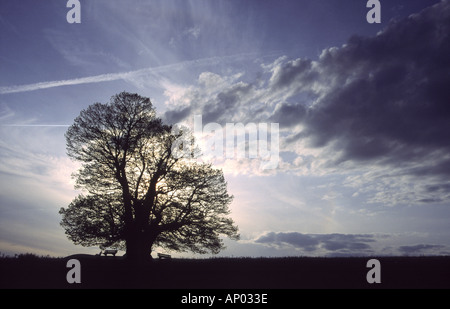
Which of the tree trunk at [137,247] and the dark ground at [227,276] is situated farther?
the tree trunk at [137,247]

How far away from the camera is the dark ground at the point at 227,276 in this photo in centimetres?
1314

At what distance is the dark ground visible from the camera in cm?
1314

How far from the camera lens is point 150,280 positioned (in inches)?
591

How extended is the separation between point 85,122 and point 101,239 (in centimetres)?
853

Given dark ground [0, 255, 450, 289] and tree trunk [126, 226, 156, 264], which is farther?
tree trunk [126, 226, 156, 264]

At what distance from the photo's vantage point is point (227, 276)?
15.5m

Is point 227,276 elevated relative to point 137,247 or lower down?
lower down

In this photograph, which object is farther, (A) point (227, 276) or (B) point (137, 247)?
(B) point (137, 247)

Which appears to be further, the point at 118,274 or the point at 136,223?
the point at 136,223

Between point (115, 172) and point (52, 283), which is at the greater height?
point (115, 172)
